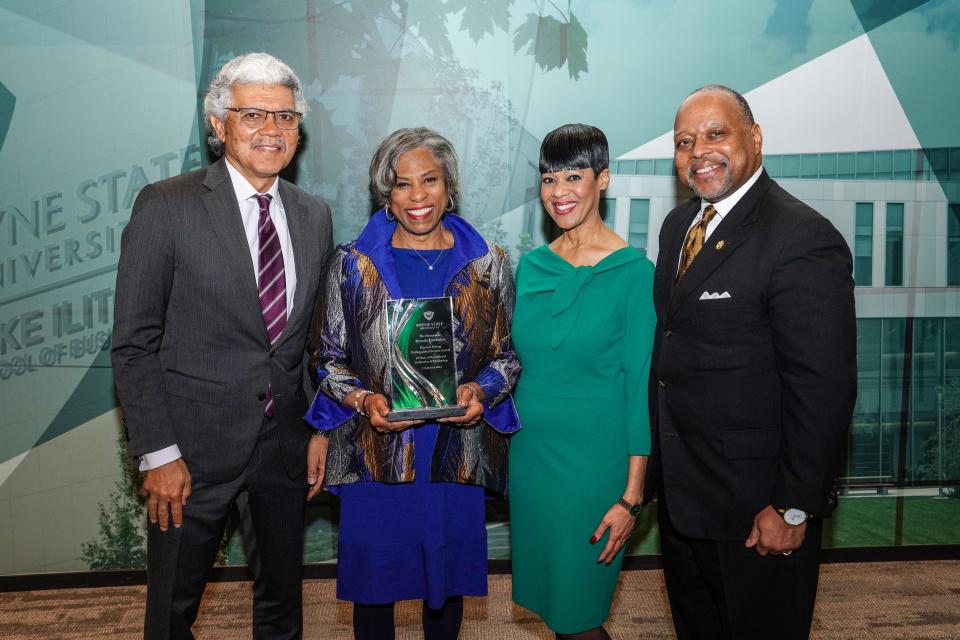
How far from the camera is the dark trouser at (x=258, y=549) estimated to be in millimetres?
2082

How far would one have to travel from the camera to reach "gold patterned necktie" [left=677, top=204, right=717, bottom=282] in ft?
6.81

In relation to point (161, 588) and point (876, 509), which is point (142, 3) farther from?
point (876, 509)

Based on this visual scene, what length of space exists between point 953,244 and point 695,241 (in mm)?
2644

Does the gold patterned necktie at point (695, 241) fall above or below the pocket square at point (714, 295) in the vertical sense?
above

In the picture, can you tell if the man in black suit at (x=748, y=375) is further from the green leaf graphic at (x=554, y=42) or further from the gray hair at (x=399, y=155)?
the green leaf graphic at (x=554, y=42)

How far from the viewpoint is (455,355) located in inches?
82.4

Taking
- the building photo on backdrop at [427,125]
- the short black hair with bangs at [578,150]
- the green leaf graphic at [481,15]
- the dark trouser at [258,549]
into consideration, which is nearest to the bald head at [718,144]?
the short black hair with bangs at [578,150]

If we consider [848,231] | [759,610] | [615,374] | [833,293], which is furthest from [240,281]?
[848,231]

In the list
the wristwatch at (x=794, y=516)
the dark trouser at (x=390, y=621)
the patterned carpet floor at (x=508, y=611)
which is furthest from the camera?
the patterned carpet floor at (x=508, y=611)

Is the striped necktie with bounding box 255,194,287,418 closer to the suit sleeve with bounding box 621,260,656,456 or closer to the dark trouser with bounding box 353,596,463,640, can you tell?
the dark trouser with bounding box 353,596,463,640

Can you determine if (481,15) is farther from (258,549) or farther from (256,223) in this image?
(258,549)

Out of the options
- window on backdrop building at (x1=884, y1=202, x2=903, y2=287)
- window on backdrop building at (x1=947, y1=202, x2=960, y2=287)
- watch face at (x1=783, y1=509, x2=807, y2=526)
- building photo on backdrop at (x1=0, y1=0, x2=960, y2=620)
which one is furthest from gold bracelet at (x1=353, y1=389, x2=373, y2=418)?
window on backdrop building at (x1=947, y1=202, x2=960, y2=287)

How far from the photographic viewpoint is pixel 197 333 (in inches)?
80.8

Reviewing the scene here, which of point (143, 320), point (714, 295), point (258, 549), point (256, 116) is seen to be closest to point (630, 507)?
point (714, 295)
